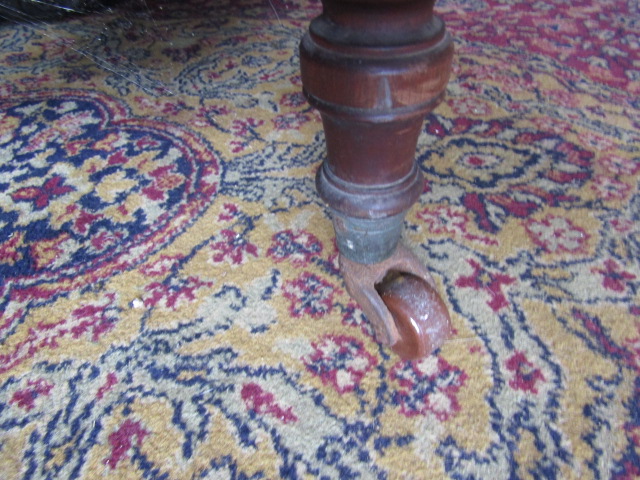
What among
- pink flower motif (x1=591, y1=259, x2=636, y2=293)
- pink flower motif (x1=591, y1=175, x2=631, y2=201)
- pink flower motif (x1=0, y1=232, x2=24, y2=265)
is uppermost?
pink flower motif (x1=591, y1=175, x2=631, y2=201)

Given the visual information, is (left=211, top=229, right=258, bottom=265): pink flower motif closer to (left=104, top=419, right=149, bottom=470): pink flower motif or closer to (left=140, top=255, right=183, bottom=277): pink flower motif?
(left=140, top=255, right=183, bottom=277): pink flower motif

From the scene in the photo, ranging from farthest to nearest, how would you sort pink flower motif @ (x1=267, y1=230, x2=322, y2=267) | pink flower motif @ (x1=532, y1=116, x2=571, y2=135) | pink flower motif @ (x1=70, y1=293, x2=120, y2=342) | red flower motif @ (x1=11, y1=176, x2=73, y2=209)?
pink flower motif @ (x1=532, y1=116, x2=571, y2=135), red flower motif @ (x1=11, y1=176, x2=73, y2=209), pink flower motif @ (x1=267, y1=230, x2=322, y2=267), pink flower motif @ (x1=70, y1=293, x2=120, y2=342)

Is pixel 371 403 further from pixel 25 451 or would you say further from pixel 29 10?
pixel 29 10

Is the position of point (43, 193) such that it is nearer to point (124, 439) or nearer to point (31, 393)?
point (31, 393)

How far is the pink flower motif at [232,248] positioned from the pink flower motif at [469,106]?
0.65 metres

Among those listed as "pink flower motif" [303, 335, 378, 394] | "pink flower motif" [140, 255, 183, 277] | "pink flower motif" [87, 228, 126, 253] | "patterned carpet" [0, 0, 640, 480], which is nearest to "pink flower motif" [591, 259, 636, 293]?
"patterned carpet" [0, 0, 640, 480]

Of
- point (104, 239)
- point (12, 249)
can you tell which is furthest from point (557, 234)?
point (12, 249)

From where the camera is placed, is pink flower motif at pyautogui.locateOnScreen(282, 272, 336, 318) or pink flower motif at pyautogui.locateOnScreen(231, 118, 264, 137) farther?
pink flower motif at pyautogui.locateOnScreen(231, 118, 264, 137)

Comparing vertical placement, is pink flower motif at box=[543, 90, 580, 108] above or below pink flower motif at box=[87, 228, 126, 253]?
above

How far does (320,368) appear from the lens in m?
0.62

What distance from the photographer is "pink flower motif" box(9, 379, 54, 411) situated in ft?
1.95

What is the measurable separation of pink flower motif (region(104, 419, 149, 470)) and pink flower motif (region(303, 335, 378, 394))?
221mm

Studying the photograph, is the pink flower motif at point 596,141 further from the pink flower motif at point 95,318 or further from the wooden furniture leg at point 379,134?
the pink flower motif at point 95,318

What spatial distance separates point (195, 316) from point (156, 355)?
0.25 ft
